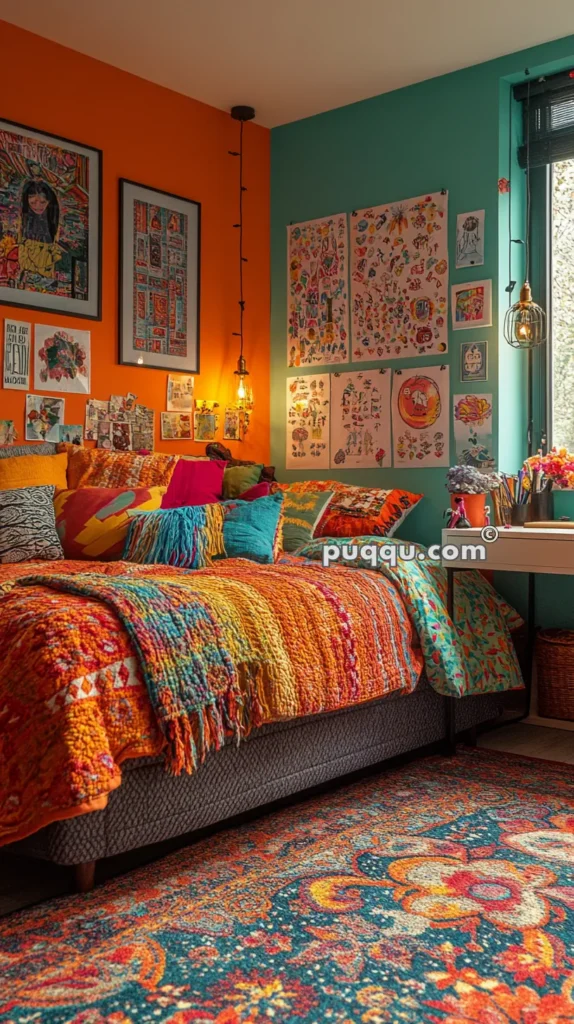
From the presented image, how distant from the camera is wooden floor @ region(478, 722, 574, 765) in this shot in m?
3.23

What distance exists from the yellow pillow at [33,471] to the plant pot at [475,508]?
1.44 m

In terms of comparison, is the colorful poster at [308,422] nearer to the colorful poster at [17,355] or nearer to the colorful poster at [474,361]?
the colorful poster at [474,361]

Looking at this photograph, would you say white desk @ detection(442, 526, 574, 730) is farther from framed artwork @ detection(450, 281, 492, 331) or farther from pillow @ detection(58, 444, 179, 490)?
pillow @ detection(58, 444, 179, 490)

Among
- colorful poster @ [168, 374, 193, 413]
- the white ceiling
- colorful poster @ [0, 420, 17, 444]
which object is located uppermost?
the white ceiling

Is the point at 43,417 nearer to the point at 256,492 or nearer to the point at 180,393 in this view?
the point at 180,393

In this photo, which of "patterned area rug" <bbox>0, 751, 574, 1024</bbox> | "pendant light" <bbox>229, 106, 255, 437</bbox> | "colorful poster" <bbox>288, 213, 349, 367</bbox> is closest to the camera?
"patterned area rug" <bbox>0, 751, 574, 1024</bbox>

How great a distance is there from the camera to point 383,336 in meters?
4.18

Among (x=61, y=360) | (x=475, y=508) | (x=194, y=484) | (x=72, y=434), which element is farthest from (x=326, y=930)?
(x=61, y=360)

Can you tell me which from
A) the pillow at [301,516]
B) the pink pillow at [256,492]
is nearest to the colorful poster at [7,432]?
the pink pillow at [256,492]

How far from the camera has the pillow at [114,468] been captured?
3.57m

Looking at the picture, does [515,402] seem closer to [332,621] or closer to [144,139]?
[332,621]

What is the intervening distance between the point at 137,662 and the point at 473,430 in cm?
219

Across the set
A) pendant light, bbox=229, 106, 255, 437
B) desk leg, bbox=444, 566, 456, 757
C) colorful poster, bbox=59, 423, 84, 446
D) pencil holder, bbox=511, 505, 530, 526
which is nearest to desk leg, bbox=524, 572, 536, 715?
pencil holder, bbox=511, 505, 530, 526

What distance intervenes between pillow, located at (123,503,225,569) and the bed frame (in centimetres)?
71
